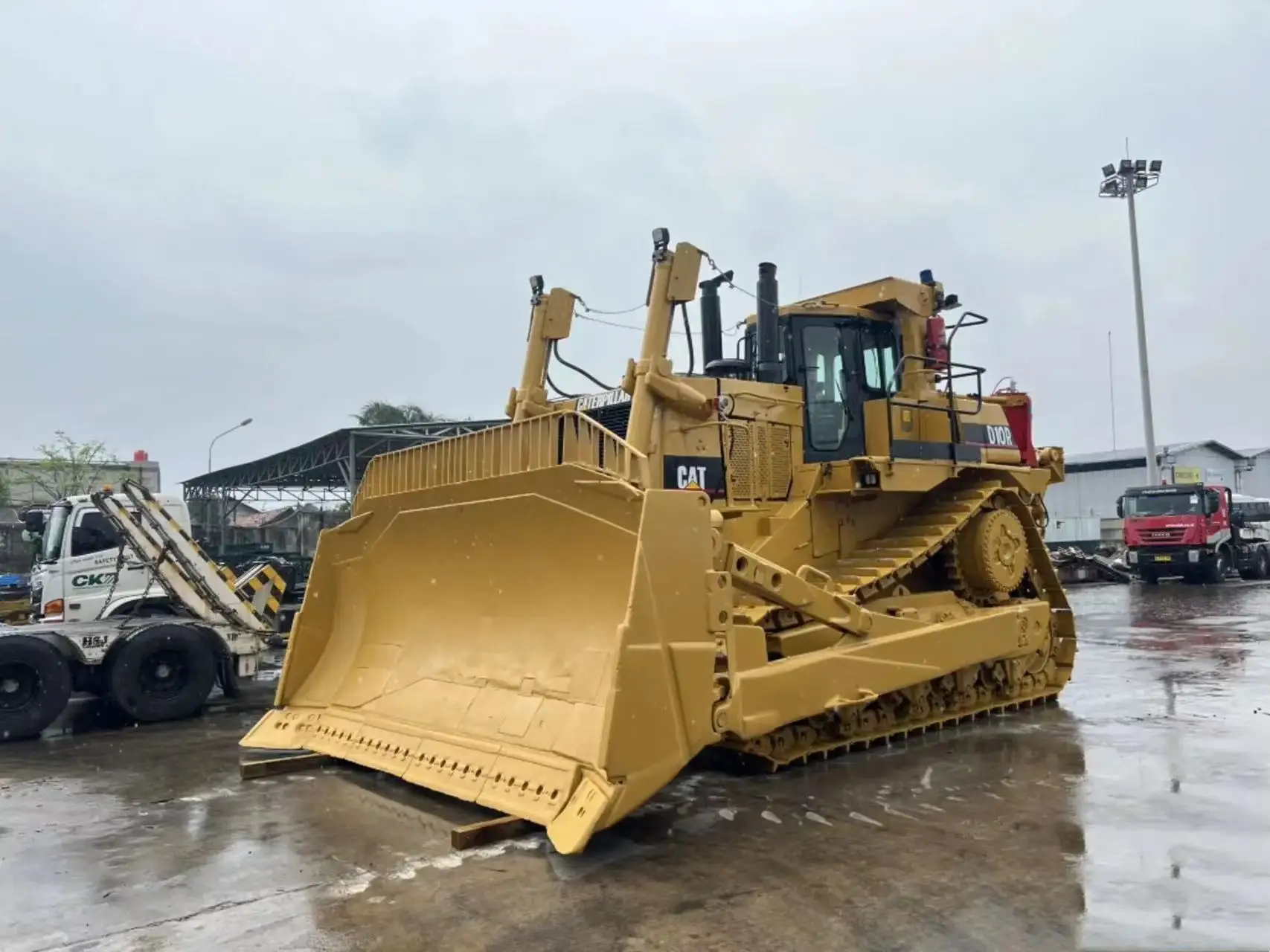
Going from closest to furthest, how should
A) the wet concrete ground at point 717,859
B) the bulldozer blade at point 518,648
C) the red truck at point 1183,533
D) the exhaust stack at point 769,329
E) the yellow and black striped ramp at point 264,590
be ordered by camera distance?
1. the wet concrete ground at point 717,859
2. the bulldozer blade at point 518,648
3. the exhaust stack at point 769,329
4. the yellow and black striped ramp at point 264,590
5. the red truck at point 1183,533

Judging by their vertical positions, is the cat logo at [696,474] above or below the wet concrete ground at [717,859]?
above

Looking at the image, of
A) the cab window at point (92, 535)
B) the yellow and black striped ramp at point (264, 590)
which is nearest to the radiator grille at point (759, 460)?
the yellow and black striped ramp at point (264, 590)

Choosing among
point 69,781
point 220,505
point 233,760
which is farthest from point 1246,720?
point 220,505

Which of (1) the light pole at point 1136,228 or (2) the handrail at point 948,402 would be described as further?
(1) the light pole at point 1136,228

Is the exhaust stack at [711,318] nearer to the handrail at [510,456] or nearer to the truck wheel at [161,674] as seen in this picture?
the handrail at [510,456]

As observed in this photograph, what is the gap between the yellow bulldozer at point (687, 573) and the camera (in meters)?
5.04

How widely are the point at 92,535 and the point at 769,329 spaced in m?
8.31

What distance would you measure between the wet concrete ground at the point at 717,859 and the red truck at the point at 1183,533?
68.8ft

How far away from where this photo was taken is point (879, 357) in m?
8.40

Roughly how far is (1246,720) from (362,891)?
23.0 ft

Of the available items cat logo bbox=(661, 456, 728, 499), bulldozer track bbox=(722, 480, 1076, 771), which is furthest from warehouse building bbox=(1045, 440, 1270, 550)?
cat logo bbox=(661, 456, 728, 499)

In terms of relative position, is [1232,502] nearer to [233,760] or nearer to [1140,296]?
[1140,296]

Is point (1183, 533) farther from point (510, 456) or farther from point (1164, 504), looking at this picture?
point (510, 456)

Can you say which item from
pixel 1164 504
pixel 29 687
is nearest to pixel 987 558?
pixel 29 687
